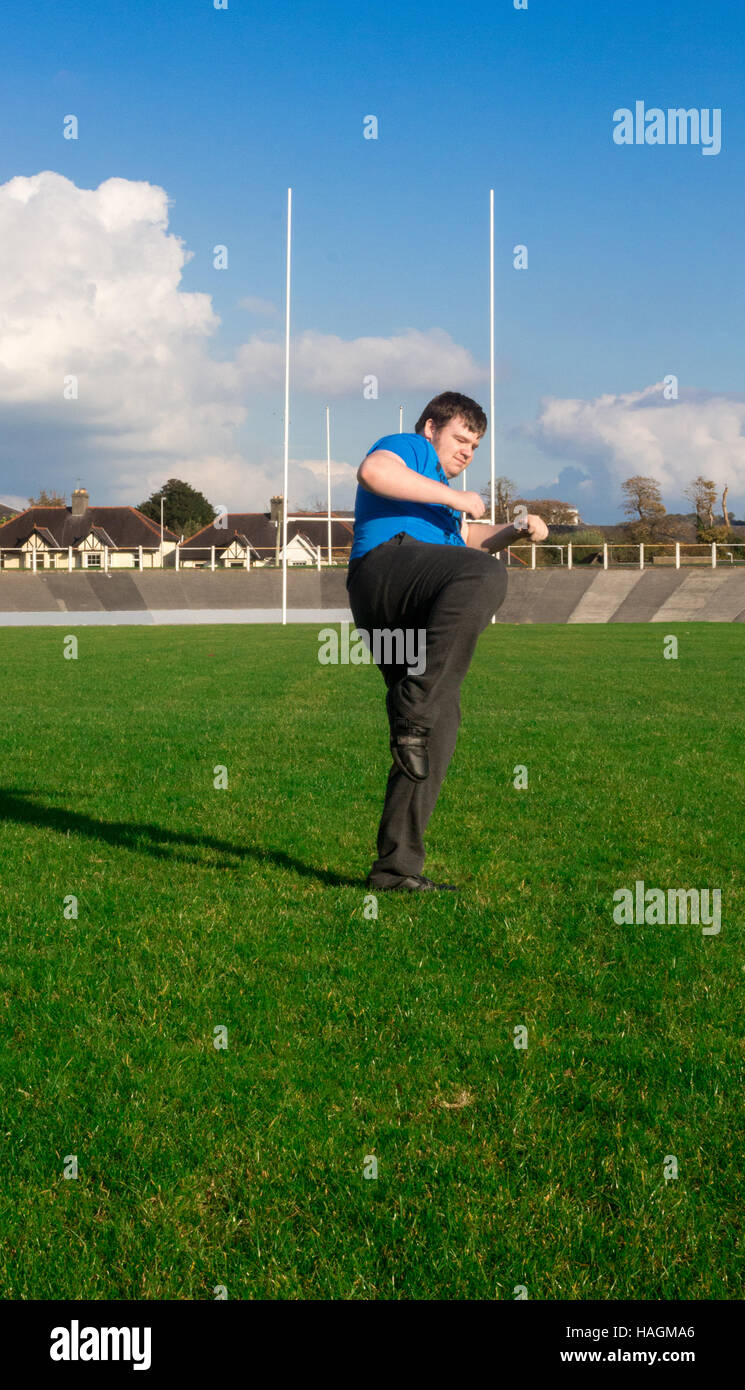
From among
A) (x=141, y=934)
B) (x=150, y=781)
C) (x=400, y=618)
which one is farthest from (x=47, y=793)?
(x=400, y=618)

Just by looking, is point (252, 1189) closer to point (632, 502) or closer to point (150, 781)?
point (150, 781)

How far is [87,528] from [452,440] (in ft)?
308

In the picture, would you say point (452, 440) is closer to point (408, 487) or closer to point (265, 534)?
point (408, 487)

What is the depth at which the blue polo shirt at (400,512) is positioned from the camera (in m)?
4.50

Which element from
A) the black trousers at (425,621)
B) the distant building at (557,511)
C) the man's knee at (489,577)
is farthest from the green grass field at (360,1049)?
the distant building at (557,511)

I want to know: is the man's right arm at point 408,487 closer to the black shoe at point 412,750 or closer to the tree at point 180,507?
the black shoe at point 412,750

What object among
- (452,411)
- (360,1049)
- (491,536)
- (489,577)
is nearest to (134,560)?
(491,536)

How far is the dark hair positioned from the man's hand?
1.90 ft

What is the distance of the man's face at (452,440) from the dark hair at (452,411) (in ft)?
0.06

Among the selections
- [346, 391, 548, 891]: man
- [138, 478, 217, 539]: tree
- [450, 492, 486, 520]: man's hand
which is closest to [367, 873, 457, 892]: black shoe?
[346, 391, 548, 891]: man

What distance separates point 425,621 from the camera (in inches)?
179

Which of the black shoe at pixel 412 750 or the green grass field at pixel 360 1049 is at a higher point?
the black shoe at pixel 412 750

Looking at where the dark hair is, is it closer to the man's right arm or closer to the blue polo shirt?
the blue polo shirt

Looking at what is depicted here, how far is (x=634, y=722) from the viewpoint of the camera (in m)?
11.6
